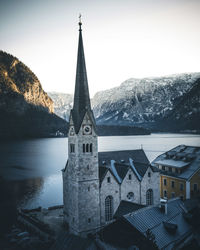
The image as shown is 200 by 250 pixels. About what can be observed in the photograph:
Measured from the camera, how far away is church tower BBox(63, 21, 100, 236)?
111 feet

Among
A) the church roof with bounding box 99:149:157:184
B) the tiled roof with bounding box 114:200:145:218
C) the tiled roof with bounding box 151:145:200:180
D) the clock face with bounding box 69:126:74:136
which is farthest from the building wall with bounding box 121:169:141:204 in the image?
the clock face with bounding box 69:126:74:136

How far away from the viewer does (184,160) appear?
49.1 metres

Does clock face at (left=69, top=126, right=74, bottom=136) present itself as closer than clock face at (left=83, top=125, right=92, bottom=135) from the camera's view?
No

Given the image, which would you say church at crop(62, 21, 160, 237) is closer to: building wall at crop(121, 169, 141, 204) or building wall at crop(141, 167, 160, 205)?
building wall at crop(121, 169, 141, 204)

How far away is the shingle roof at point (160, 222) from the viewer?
2403 centimetres

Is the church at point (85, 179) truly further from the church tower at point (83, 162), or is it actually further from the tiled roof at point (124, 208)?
the tiled roof at point (124, 208)

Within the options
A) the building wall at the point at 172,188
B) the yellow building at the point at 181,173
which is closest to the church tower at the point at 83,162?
the building wall at the point at 172,188

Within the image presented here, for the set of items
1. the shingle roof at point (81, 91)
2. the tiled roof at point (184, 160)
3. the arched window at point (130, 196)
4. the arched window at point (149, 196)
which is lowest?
the arched window at point (149, 196)

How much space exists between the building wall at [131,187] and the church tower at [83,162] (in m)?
5.32

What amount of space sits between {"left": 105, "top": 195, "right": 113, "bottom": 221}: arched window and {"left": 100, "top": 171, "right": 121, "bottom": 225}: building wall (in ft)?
1.58

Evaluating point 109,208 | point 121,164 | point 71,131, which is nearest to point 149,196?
point 121,164

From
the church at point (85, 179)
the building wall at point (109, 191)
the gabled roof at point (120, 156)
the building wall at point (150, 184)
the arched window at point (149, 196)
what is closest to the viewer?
the church at point (85, 179)

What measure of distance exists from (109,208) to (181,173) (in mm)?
17874

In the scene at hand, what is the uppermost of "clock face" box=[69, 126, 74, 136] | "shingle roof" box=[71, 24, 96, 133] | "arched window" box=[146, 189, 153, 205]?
"shingle roof" box=[71, 24, 96, 133]
